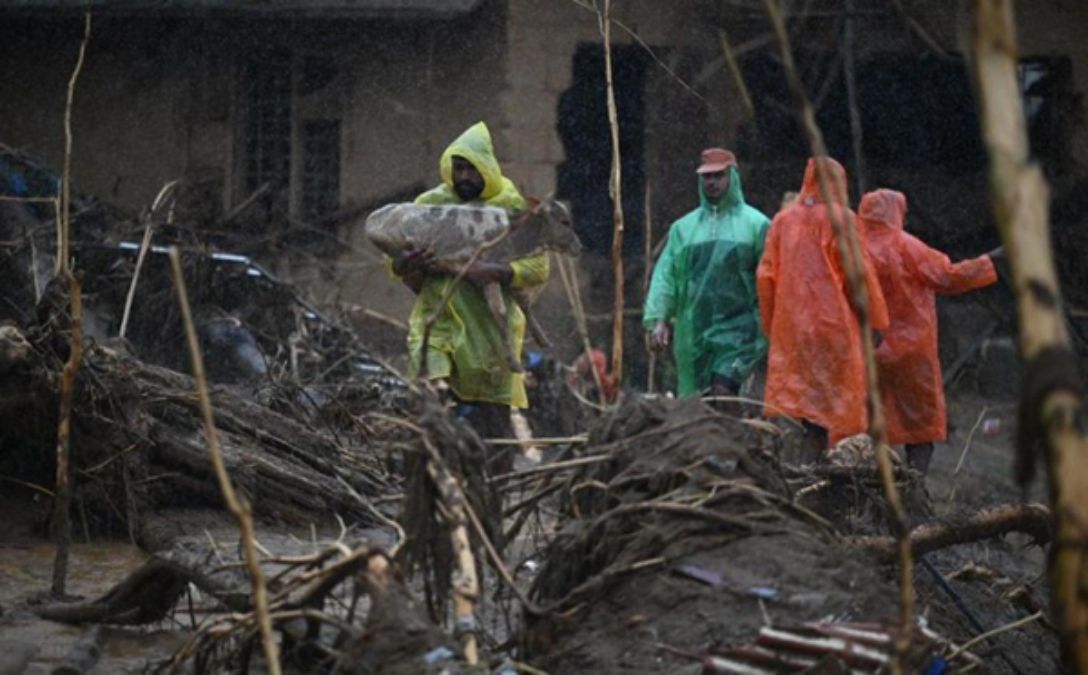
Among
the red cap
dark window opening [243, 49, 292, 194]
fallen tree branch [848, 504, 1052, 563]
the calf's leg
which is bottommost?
fallen tree branch [848, 504, 1052, 563]

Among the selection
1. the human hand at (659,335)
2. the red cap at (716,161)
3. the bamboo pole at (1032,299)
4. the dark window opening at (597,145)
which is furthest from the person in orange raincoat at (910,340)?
the dark window opening at (597,145)

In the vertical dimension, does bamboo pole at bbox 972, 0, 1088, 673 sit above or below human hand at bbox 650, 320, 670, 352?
above

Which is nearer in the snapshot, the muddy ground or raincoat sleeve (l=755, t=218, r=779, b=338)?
the muddy ground

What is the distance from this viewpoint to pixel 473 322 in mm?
7758

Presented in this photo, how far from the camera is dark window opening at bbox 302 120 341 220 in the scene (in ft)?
53.5

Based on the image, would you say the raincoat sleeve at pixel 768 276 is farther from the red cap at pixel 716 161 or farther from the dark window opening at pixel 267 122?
the dark window opening at pixel 267 122

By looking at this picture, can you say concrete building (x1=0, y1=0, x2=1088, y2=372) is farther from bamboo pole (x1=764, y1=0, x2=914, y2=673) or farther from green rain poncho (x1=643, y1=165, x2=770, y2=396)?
bamboo pole (x1=764, y1=0, x2=914, y2=673)

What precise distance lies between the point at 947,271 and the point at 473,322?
7.73 feet

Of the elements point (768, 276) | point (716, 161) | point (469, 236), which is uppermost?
point (716, 161)

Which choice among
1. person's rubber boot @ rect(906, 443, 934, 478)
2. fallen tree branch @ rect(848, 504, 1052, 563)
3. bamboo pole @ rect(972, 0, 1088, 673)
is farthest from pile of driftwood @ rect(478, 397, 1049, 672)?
person's rubber boot @ rect(906, 443, 934, 478)

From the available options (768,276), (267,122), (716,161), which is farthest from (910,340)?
(267,122)

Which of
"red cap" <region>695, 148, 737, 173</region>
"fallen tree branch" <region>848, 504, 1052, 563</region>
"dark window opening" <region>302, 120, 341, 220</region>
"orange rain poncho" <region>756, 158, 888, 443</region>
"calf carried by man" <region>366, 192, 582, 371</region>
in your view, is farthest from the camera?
"dark window opening" <region>302, 120, 341, 220</region>

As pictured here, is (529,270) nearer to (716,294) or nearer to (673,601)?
(716,294)

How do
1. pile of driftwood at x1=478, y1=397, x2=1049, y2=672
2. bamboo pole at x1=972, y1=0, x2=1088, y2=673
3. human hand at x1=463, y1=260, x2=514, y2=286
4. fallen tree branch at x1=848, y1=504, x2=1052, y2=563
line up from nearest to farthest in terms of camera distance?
1. bamboo pole at x1=972, y1=0, x2=1088, y2=673
2. pile of driftwood at x1=478, y1=397, x2=1049, y2=672
3. fallen tree branch at x1=848, y1=504, x2=1052, y2=563
4. human hand at x1=463, y1=260, x2=514, y2=286
